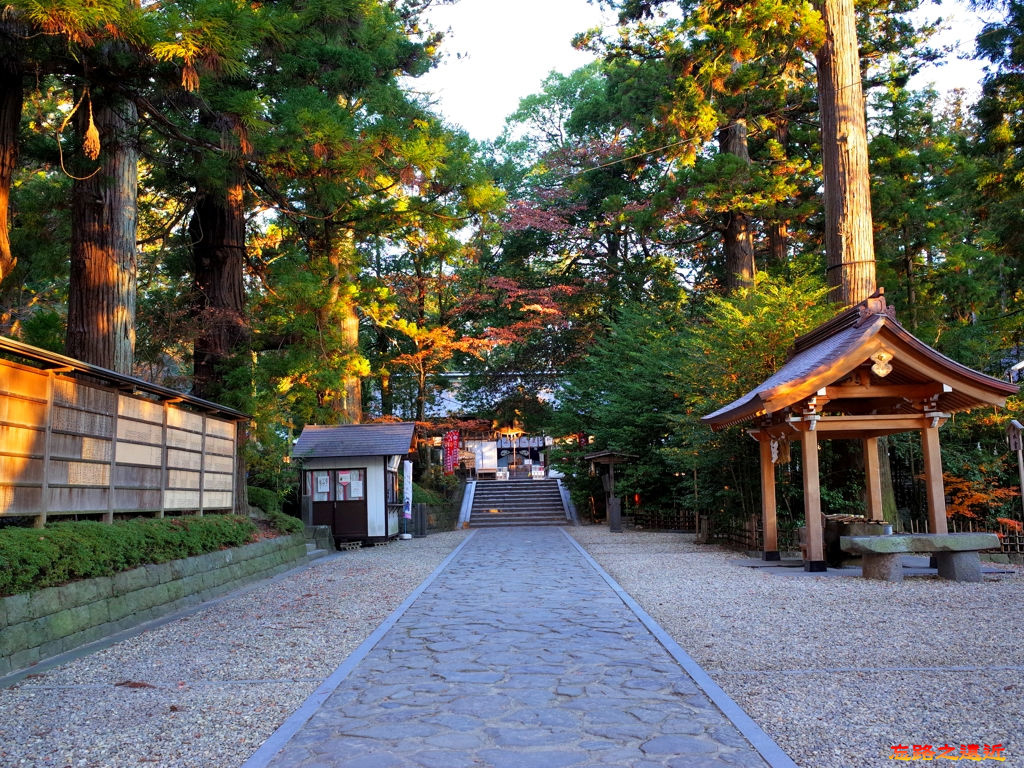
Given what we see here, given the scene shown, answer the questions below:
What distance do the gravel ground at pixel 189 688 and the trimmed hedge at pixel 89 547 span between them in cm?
80

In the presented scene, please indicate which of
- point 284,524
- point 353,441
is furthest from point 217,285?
point 353,441

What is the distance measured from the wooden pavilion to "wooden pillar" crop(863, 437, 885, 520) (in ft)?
0.05

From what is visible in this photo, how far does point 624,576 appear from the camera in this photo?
1141 centimetres

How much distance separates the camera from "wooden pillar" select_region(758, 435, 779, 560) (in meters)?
12.5

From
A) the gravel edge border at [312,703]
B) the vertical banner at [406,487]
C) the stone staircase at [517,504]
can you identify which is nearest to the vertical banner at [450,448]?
the stone staircase at [517,504]

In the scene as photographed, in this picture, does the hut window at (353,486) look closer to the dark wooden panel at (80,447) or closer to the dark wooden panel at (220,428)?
the dark wooden panel at (220,428)

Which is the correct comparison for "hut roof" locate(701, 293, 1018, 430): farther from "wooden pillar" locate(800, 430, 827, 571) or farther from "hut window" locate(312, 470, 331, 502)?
"hut window" locate(312, 470, 331, 502)

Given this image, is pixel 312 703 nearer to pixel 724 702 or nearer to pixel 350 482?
pixel 724 702

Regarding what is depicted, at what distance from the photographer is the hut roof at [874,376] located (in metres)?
10.1

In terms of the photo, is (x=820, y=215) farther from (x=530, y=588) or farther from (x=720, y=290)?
(x=530, y=588)

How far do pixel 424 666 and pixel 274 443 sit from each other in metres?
11.8

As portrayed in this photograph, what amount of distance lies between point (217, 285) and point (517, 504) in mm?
18644

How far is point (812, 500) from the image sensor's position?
1087 centimetres

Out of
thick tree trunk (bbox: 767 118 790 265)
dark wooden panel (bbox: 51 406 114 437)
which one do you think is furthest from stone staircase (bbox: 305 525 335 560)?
thick tree trunk (bbox: 767 118 790 265)
